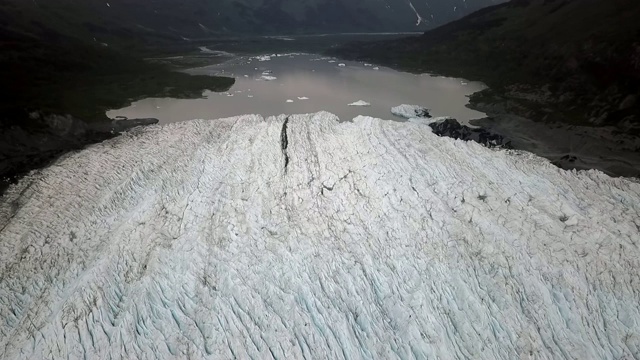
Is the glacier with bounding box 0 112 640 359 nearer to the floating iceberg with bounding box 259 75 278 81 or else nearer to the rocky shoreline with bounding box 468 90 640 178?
the rocky shoreline with bounding box 468 90 640 178

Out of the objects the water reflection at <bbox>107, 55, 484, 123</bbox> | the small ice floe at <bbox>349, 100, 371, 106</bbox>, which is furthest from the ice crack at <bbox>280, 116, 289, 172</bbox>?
the small ice floe at <bbox>349, 100, 371, 106</bbox>

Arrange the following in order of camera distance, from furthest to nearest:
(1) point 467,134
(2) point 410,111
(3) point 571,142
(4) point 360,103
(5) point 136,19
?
(5) point 136,19 → (4) point 360,103 → (2) point 410,111 → (1) point 467,134 → (3) point 571,142

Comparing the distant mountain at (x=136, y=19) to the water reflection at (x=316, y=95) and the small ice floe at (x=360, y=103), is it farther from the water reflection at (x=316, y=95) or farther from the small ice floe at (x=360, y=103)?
the small ice floe at (x=360, y=103)

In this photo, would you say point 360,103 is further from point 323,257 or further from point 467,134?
point 323,257

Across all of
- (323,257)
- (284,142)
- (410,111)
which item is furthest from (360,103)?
(323,257)

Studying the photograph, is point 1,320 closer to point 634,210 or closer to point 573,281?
point 573,281

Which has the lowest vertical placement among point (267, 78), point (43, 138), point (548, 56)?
point (267, 78)

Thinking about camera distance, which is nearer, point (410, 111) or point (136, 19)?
point (410, 111)
